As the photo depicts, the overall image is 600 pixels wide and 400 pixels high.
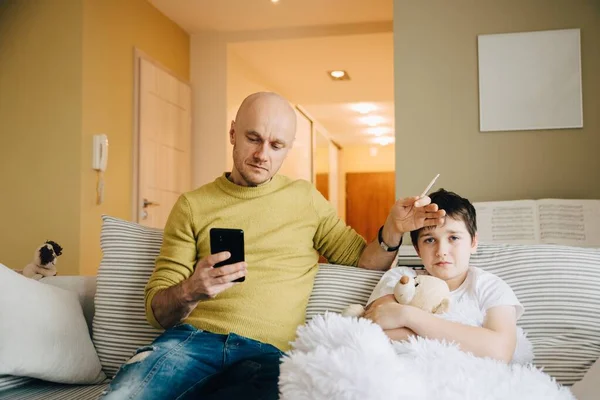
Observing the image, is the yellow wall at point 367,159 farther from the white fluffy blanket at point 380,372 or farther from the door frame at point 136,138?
the white fluffy blanket at point 380,372

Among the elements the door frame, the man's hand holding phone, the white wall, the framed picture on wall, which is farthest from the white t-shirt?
the white wall

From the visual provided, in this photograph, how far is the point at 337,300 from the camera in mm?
1612

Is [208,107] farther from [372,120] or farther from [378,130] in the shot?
[378,130]

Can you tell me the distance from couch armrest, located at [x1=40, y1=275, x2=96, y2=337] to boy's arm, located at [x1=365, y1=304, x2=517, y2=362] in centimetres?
96

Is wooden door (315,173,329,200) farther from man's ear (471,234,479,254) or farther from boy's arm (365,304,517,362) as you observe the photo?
boy's arm (365,304,517,362)

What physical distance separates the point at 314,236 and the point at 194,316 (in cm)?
41

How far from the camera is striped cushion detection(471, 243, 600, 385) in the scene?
55.2 inches

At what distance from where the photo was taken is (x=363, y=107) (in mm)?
7844

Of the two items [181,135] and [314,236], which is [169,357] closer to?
[314,236]

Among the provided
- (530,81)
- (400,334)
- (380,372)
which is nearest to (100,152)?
(530,81)

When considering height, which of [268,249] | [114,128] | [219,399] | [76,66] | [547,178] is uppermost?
[76,66]

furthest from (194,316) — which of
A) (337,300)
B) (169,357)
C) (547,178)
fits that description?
(547,178)

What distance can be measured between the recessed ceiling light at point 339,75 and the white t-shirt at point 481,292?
4.97m

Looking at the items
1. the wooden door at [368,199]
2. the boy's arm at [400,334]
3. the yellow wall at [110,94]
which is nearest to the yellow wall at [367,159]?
the wooden door at [368,199]
